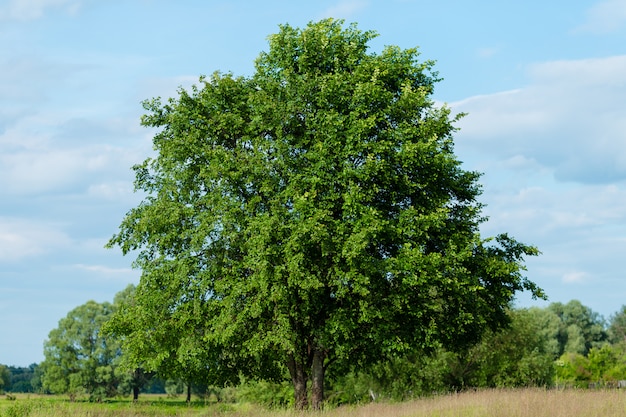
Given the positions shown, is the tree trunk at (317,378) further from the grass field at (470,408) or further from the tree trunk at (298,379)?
the grass field at (470,408)

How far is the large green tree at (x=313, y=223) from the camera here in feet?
84.5

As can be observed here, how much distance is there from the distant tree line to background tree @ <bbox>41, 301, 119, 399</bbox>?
0.13m

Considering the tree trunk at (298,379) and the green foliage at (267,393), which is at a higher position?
the tree trunk at (298,379)

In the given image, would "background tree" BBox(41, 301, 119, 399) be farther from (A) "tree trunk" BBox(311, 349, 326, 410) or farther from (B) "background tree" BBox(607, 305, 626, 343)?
(B) "background tree" BBox(607, 305, 626, 343)

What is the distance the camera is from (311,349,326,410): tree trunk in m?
29.4

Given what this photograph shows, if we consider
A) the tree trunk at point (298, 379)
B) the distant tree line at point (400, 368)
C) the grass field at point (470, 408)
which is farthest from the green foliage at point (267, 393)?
the grass field at point (470, 408)

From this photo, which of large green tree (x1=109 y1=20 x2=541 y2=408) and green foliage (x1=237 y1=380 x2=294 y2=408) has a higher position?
large green tree (x1=109 y1=20 x2=541 y2=408)

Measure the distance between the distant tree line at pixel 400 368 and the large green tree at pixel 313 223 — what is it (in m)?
3.31

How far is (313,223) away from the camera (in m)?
24.6

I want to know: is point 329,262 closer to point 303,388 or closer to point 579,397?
point 303,388

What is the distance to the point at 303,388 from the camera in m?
30.5

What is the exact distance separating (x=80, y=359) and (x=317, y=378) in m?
66.7

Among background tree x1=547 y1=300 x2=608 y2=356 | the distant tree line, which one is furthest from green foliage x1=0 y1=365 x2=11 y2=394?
background tree x1=547 y1=300 x2=608 y2=356

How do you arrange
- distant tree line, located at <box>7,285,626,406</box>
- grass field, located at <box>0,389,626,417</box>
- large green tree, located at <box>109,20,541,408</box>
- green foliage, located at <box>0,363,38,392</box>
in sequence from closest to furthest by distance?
grass field, located at <box>0,389,626,417</box>, large green tree, located at <box>109,20,541,408</box>, distant tree line, located at <box>7,285,626,406</box>, green foliage, located at <box>0,363,38,392</box>
